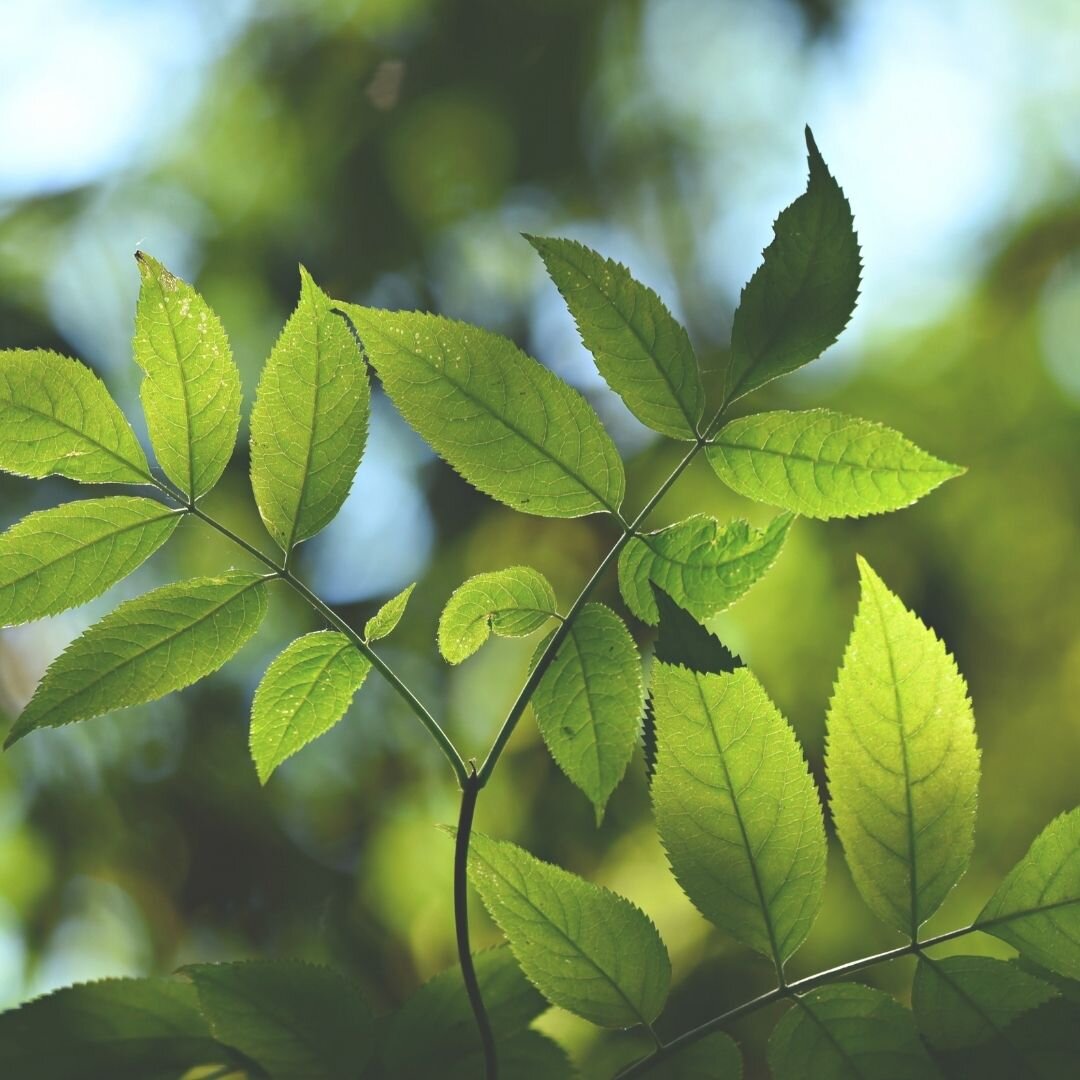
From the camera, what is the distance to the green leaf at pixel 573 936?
0.51 metres

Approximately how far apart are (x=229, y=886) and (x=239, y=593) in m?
2.10

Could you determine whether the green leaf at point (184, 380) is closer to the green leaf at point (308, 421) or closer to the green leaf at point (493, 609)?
the green leaf at point (308, 421)

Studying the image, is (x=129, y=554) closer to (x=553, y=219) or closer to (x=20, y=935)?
(x=20, y=935)

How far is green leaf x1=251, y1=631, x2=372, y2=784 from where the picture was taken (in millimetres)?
575

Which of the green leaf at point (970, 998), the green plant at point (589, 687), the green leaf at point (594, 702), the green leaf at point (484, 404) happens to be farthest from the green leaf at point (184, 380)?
the green leaf at point (970, 998)

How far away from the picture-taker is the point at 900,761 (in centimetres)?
50

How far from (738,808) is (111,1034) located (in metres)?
0.35

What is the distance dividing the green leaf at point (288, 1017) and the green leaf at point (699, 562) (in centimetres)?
26

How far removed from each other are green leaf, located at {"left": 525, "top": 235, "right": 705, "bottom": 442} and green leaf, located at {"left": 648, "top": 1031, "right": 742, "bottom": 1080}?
1.04 ft

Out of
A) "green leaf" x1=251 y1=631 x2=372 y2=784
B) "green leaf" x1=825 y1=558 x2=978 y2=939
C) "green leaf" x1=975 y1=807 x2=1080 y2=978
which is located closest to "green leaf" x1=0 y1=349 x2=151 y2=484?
"green leaf" x1=251 y1=631 x2=372 y2=784

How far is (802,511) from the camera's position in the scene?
54 centimetres

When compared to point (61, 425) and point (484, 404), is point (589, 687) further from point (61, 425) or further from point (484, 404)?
point (61, 425)

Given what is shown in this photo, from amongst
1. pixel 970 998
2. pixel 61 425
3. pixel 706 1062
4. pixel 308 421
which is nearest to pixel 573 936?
pixel 706 1062

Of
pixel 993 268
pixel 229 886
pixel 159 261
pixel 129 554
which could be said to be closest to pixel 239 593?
pixel 129 554
